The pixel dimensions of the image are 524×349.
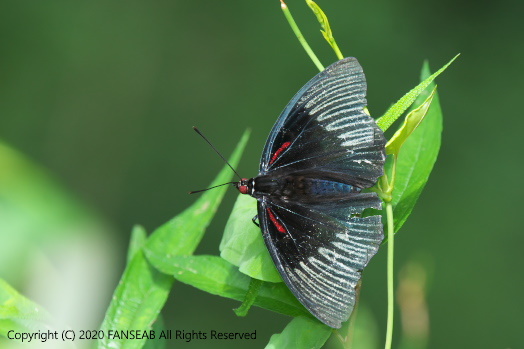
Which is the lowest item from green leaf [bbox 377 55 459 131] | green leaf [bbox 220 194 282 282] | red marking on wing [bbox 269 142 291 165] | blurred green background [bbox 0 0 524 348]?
blurred green background [bbox 0 0 524 348]

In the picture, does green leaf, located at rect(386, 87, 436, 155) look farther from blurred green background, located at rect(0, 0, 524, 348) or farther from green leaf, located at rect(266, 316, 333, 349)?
blurred green background, located at rect(0, 0, 524, 348)

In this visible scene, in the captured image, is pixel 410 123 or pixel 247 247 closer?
pixel 410 123

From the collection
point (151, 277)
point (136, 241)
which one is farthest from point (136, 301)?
point (136, 241)

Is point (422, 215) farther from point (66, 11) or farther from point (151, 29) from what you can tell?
point (66, 11)

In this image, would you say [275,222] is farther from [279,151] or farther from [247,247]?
[279,151]

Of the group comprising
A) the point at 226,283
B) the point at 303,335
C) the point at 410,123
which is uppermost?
the point at 410,123

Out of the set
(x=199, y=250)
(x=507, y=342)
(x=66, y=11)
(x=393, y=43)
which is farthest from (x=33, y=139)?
(x=507, y=342)

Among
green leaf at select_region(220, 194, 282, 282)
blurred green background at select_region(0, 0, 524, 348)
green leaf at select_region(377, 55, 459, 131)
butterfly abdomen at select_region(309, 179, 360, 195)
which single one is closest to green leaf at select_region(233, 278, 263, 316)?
green leaf at select_region(220, 194, 282, 282)
